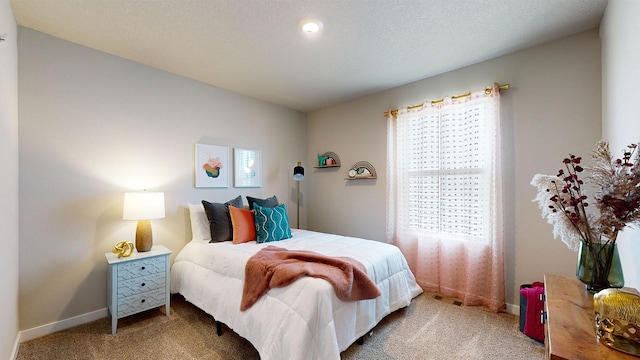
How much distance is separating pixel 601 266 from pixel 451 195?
5.75ft

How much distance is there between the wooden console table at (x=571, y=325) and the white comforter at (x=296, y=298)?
1103 mm

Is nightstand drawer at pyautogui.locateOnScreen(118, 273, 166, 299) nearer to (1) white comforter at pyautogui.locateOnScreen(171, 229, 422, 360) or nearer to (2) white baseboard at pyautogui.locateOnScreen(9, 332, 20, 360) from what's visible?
(1) white comforter at pyautogui.locateOnScreen(171, 229, 422, 360)

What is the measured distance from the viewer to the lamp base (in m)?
2.52

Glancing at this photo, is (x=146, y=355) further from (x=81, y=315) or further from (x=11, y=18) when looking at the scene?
(x=11, y=18)

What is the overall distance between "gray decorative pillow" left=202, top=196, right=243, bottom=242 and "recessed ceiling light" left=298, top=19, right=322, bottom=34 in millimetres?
1982

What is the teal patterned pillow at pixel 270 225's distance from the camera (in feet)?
9.09

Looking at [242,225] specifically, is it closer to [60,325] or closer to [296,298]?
[296,298]

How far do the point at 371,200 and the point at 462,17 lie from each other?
7.43ft

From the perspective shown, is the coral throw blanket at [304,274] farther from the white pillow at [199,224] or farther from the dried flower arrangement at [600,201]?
the dried flower arrangement at [600,201]

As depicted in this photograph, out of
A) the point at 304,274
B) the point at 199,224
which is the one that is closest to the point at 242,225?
the point at 199,224

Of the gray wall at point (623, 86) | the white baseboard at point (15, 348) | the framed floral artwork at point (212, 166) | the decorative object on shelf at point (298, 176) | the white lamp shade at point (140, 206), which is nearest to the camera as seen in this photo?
the gray wall at point (623, 86)

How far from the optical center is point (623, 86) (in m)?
1.59

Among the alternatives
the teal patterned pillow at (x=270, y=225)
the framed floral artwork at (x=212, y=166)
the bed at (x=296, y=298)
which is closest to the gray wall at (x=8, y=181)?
the bed at (x=296, y=298)

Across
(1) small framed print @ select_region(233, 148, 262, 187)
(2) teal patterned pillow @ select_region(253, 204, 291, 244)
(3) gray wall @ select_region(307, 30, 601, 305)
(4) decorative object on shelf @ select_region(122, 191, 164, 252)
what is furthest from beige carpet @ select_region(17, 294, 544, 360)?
(1) small framed print @ select_region(233, 148, 262, 187)
